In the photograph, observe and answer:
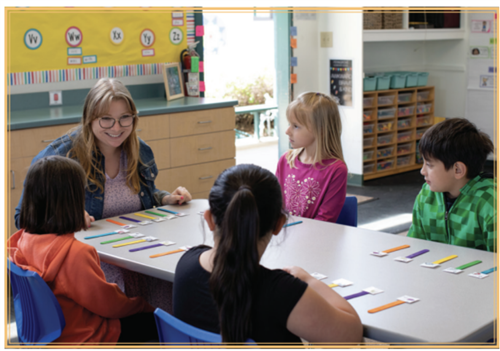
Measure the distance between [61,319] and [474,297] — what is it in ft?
3.44

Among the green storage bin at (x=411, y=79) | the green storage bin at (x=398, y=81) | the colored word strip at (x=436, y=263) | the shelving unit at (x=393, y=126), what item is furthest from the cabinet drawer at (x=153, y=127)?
the green storage bin at (x=411, y=79)

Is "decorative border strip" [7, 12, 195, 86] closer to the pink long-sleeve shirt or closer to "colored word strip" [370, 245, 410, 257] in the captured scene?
the pink long-sleeve shirt

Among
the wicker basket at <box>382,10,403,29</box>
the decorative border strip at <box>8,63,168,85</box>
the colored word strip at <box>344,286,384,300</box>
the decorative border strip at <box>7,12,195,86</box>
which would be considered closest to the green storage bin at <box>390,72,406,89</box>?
the wicker basket at <box>382,10,403,29</box>

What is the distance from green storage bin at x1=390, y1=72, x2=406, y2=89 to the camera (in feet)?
19.6

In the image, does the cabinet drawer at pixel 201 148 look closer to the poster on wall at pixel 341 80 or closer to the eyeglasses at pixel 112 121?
the poster on wall at pixel 341 80

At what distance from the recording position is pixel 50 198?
1597 mm

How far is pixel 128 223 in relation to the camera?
217 centimetres

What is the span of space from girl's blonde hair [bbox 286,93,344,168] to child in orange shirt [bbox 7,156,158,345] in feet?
3.64

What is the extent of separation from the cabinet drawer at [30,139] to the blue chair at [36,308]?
6.21 feet

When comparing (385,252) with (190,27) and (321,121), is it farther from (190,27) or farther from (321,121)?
(190,27)

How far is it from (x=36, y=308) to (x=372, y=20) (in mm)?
4722

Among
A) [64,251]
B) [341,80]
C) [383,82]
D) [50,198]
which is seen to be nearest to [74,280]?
[64,251]

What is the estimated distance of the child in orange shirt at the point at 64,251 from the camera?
5.15 ft

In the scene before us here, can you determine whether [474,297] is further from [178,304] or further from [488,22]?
[488,22]
